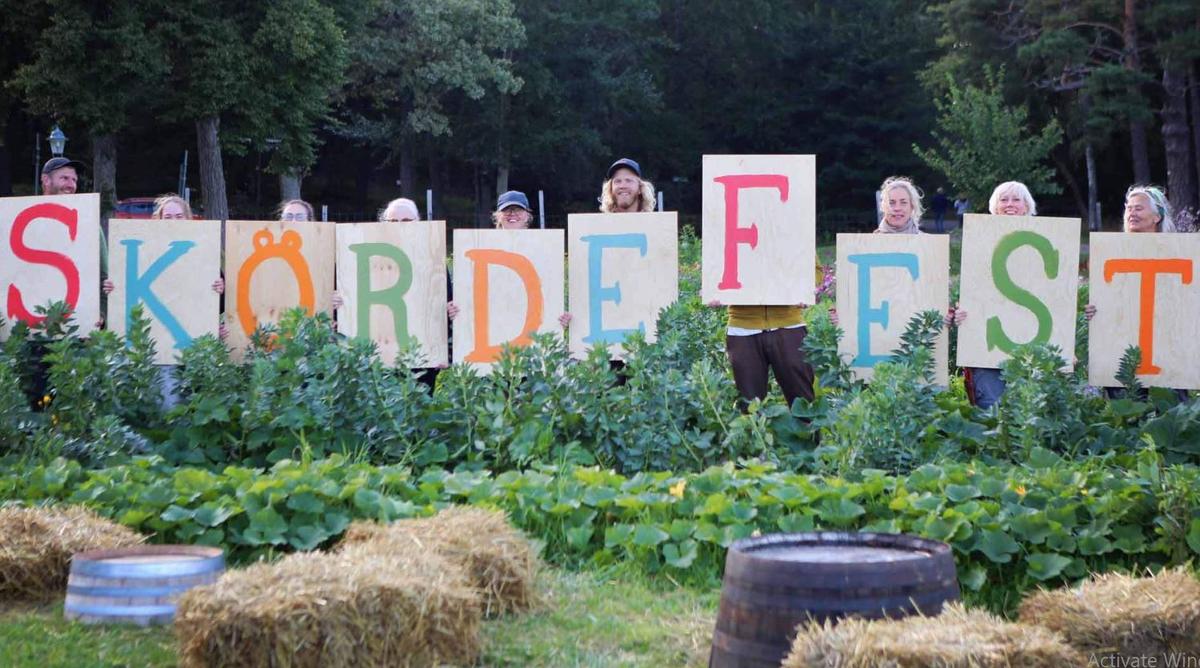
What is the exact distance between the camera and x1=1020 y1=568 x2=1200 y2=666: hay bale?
405 cm

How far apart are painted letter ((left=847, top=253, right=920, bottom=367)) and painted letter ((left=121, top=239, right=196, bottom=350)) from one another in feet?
11.9

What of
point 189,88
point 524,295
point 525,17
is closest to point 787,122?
point 525,17

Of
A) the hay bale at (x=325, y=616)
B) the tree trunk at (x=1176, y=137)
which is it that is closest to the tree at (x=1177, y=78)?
the tree trunk at (x=1176, y=137)

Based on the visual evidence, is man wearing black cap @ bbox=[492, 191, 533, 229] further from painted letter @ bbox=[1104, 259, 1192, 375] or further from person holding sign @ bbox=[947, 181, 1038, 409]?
painted letter @ bbox=[1104, 259, 1192, 375]

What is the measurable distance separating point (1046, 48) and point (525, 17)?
22.3 meters

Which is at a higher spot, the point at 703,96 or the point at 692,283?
the point at 703,96

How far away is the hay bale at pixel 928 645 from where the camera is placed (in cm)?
336

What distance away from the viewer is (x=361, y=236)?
758 cm

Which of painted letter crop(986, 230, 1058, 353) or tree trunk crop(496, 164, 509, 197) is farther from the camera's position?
tree trunk crop(496, 164, 509, 197)

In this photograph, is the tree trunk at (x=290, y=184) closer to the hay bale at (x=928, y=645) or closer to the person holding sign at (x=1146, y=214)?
the person holding sign at (x=1146, y=214)

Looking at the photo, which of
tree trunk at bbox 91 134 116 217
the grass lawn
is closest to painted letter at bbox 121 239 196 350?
the grass lawn

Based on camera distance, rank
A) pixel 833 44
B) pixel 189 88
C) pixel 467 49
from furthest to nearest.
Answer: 1. pixel 833 44
2. pixel 467 49
3. pixel 189 88

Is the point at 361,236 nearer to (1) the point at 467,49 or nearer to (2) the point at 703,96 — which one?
(1) the point at 467,49

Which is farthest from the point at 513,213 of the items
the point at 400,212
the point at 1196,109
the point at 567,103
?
the point at 567,103
